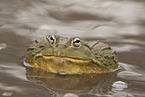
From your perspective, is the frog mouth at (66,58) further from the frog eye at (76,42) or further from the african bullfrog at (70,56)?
the frog eye at (76,42)

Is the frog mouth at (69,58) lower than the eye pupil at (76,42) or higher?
lower

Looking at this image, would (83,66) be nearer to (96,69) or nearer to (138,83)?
(96,69)

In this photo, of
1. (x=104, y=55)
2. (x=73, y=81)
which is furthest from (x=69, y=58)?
(x=104, y=55)

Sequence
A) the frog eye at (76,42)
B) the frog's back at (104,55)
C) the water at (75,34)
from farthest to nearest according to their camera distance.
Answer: the frog's back at (104,55) < the frog eye at (76,42) < the water at (75,34)

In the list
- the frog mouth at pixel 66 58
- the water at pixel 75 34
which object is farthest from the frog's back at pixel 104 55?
the frog mouth at pixel 66 58

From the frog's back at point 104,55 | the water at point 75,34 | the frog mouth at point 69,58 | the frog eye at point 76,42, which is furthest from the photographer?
the frog's back at point 104,55

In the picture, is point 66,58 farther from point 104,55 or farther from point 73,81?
point 104,55

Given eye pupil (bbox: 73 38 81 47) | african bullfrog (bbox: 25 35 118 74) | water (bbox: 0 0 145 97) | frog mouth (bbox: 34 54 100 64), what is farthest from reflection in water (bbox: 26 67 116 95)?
eye pupil (bbox: 73 38 81 47)

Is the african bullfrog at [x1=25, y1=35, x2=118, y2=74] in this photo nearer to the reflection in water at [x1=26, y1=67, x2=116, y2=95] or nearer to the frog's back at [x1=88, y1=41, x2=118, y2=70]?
→ the frog's back at [x1=88, y1=41, x2=118, y2=70]
